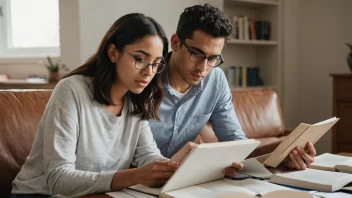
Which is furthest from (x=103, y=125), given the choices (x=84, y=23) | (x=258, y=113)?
(x=84, y=23)

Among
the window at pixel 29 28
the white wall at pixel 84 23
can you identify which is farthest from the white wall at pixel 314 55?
the window at pixel 29 28

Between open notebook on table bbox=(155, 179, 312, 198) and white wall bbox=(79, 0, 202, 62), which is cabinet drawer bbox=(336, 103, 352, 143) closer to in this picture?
white wall bbox=(79, 0, 202, 62)

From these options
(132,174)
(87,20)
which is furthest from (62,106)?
(87,20)

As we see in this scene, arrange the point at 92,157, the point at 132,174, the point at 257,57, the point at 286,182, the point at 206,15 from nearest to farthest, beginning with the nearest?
1. the point at 132,174
2. the point at 286,182
3. the point at 92,157
4. the point at 206,15
5. the point at 257,57

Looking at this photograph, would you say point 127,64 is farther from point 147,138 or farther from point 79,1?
point 79,1

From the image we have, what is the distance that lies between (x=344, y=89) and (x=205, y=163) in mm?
2744

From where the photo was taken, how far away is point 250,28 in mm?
4336

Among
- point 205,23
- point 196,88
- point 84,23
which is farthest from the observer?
point 84,23

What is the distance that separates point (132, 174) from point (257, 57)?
12.3 ft

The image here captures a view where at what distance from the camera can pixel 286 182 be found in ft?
4.20

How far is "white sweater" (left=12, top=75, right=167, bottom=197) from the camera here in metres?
1.23

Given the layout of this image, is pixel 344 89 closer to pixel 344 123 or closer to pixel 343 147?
pixel 344 123

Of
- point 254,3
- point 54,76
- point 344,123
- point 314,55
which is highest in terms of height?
point 254,3

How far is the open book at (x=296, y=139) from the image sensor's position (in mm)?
1368
